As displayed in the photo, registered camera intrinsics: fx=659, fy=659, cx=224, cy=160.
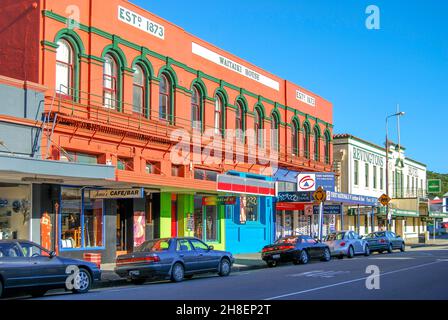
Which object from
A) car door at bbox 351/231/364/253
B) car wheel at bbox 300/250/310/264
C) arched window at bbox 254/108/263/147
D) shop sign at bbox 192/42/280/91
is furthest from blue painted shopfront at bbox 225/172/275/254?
car wheel at bbox 300/250/310/264

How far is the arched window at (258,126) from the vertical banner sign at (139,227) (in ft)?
37.4

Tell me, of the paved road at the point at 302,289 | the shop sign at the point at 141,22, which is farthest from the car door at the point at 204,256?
the shop sign at the point at 141,22

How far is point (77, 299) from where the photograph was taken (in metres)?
14.5

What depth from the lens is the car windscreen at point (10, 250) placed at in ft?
49.5

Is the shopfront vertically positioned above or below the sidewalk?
above

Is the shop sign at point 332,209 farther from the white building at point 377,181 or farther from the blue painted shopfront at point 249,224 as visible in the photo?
the white building at point 377,181

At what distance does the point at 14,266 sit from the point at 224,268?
8501mm

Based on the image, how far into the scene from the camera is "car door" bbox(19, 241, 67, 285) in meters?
15.4

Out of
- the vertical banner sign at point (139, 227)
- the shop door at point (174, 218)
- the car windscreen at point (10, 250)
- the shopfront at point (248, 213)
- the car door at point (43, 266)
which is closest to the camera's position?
the car windscreen at point (10, 250)

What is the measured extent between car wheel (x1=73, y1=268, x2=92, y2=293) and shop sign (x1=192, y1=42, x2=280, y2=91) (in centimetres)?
1706

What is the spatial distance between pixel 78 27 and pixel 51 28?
1446 millimetres

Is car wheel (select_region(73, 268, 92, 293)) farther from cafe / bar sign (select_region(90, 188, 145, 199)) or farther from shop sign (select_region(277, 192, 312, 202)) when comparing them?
shop sign (select_region(277, 192, 312, 202))

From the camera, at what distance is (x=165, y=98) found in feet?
96.4
